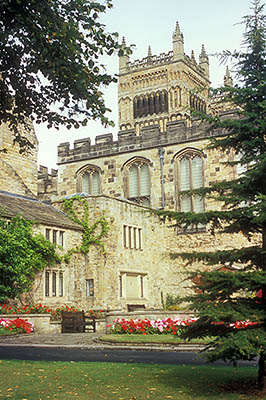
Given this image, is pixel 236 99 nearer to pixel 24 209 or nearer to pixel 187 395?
pixel 187 395

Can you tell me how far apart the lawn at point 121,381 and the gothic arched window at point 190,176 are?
23.4 meters

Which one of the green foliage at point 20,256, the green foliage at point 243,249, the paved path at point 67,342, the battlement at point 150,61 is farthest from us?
the battlement at point 150,61

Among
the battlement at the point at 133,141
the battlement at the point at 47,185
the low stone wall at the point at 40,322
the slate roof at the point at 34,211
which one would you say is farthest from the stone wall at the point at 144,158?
the low stone wall at the point at 40,322

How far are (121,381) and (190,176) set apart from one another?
85.0ft

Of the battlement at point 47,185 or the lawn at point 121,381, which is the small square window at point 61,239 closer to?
the lawn at point 121,381

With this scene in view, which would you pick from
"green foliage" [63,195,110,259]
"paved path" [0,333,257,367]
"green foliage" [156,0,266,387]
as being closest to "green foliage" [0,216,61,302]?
"green foliage" [63,195,110,259]

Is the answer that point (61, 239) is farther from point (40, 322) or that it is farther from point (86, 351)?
point (86, 351)

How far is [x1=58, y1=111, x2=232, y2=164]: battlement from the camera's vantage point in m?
35.0

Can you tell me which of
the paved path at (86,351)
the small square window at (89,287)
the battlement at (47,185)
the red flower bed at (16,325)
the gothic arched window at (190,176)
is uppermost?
the battlement at (47,185)

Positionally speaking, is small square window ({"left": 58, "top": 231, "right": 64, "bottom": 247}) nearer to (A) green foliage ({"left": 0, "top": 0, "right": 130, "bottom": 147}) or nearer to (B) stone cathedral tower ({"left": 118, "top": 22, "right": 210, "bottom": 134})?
(A) green foliage ({"left": 0, "top": 0, "right": 130, "bottom": 147})

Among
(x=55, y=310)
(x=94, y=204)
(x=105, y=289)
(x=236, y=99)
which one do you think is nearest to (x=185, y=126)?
(x=94, y=204)

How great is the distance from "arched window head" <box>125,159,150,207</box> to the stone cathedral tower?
38283 mm

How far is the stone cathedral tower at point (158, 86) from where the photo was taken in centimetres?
7462

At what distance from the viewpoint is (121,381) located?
954 cm
